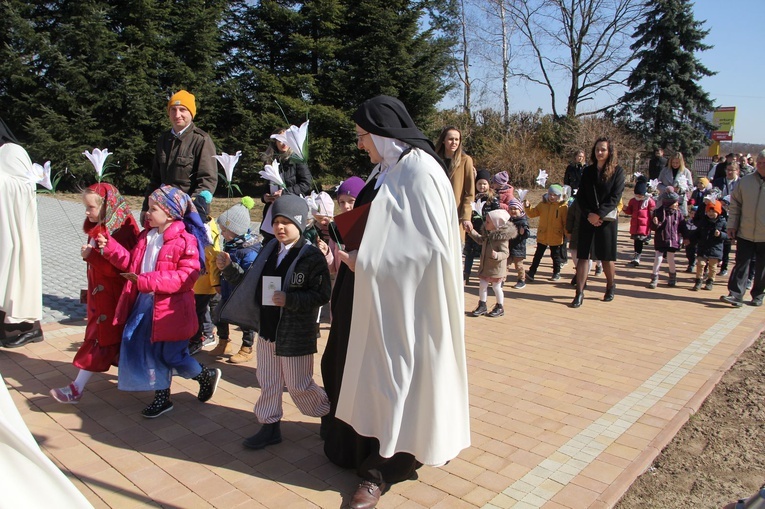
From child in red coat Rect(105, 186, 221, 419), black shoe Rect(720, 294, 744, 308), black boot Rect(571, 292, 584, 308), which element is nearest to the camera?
child in red coat Rect(105, 186, 221, 419)

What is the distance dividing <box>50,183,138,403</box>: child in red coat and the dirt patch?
3590 millimetres

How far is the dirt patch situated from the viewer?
347 cm

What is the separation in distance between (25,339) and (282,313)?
3440mm

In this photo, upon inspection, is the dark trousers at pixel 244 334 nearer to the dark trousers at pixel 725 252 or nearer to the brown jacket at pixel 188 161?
the brown jacket at pixel 188 161

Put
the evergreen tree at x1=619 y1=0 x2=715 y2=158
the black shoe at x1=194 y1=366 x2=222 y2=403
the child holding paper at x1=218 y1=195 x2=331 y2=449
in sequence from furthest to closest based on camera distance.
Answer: the evergreen tree at x1=619 y1=0 x2=715 y2=158 < the black shoe at x1=194 y1=366 x2=222 y2=403 < the child holding paper at x1=218 y1=195 x2=331 y2=449

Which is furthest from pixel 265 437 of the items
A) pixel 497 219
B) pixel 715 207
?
pixel 715 207

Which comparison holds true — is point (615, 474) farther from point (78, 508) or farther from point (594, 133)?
point (594, 133)

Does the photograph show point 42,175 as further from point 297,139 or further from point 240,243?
point 297,139

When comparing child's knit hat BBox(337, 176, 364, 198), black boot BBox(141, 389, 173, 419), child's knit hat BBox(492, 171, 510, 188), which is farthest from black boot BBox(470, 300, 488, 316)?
black boot BBox(141, 389, 173, 419)

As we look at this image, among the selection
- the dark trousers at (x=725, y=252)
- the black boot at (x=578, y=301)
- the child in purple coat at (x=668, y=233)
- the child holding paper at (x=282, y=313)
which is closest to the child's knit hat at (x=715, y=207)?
the child in purple coat at (x=668, y=233)

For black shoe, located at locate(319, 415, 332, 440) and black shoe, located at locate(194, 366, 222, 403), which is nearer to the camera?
black shoe, located at locate(319, 415, 332, 440)

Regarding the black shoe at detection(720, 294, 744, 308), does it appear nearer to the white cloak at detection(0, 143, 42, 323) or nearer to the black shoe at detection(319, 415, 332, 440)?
the black shoe at detection(319, 415, 332, 440)

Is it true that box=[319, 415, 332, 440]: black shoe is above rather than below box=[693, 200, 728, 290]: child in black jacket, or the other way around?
below

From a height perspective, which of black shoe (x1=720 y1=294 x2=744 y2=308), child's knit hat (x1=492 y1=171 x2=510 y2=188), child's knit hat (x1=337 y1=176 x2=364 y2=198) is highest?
child's knit hat (x1=492 y1=171 x2=510 y2=188)
